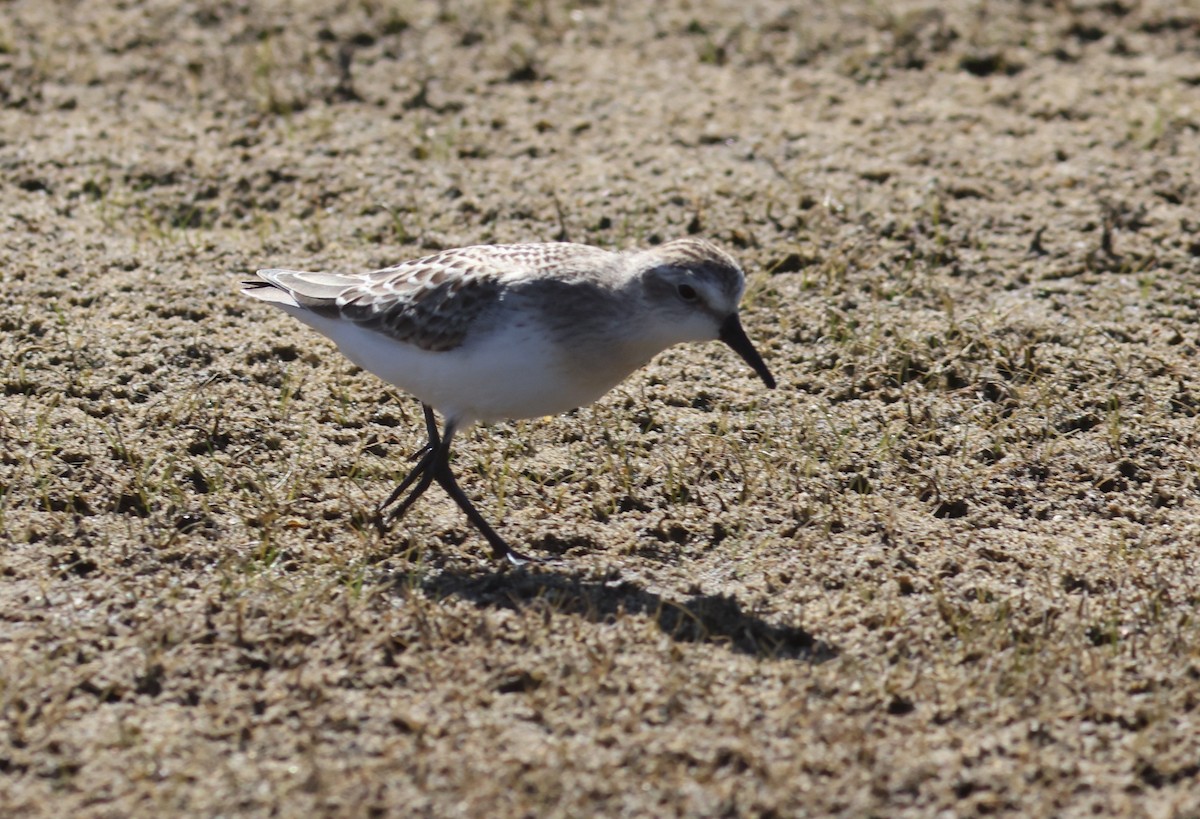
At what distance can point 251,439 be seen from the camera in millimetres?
6449

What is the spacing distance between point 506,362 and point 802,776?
1859mm

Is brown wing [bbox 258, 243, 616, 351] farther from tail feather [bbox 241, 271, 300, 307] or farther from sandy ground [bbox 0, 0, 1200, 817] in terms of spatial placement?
sandy ground [bbox 0, 0, 1200, 817]

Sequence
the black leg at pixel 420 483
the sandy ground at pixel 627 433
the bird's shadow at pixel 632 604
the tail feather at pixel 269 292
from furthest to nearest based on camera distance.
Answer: the tail feather at pixel 269 292
the black leg at pixel 420 483
the bird's shadow at pixel 632 604
the sandy ground at pixel 627 433

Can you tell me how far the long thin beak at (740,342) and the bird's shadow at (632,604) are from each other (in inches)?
35.1

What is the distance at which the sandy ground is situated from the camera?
4.68 meters

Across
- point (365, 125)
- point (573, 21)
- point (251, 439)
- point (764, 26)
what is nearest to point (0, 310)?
point (251, 439)

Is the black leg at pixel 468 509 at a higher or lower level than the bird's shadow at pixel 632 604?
higher

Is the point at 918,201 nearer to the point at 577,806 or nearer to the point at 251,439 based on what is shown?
the point at 251,439

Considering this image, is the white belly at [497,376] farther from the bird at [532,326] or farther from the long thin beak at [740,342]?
the long thin beak at [740,342]

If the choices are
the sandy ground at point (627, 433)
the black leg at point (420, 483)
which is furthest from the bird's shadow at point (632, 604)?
the black leg at point (420, 483)

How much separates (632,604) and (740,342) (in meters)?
→ 1.09

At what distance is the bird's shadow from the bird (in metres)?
0.19

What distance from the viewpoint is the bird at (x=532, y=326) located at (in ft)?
18.0

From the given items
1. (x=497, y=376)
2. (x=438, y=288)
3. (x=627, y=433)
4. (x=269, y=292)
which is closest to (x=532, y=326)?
(x=497, y=376)
